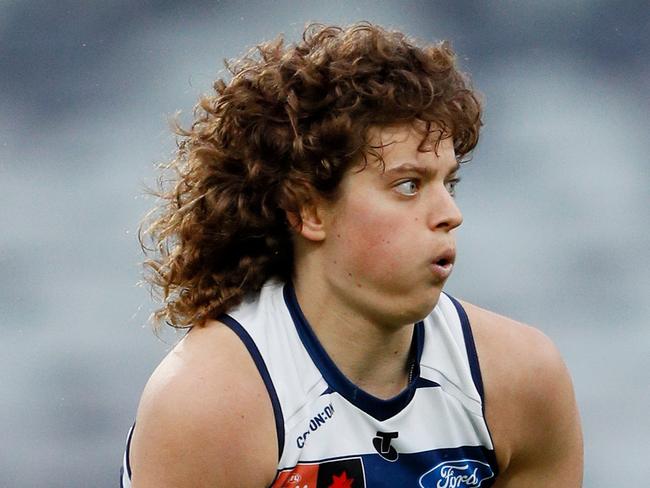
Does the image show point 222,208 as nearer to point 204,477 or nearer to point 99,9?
point 204,477

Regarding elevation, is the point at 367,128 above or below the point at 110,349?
below

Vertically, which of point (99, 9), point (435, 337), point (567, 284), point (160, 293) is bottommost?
point (435, 337)

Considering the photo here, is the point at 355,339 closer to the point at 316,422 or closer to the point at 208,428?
the point at 316,422

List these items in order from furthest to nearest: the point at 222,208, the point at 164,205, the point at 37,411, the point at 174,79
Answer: the point at 174,79
the point at 37,411
the point at 164,205
the point at 222,208

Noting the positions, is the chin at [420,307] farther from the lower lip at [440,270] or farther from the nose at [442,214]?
the nose at [442,214]

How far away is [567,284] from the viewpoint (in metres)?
6.35

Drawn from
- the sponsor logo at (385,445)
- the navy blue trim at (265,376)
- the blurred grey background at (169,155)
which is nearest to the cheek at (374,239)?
the navy blue trim at (265,376)

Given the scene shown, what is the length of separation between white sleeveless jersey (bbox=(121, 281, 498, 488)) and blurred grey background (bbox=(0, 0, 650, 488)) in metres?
2.43

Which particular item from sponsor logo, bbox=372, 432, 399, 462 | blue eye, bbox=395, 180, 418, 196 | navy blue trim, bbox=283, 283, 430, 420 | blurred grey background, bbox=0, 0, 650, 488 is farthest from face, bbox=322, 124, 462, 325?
blurred grey background, bbox=0, 0, 650, 488

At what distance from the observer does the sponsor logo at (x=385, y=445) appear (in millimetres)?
3064

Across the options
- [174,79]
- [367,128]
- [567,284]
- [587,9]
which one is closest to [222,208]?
[367,128]

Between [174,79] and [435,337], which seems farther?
[174,79]

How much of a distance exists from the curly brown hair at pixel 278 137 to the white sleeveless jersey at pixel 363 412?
0.40 ft

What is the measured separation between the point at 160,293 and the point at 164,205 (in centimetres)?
22
